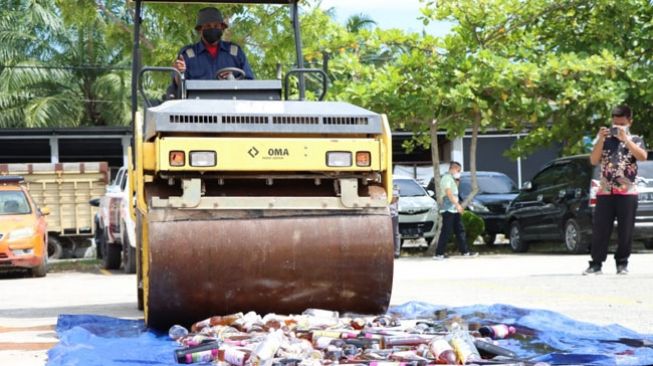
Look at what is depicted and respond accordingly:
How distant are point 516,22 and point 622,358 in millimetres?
19502

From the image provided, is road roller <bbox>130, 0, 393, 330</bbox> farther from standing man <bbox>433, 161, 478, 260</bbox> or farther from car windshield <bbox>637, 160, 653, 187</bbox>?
standing man <bbox>433, 161, 478, 260</bbox>

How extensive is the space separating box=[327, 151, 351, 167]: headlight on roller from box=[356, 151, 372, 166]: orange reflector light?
0.08 m

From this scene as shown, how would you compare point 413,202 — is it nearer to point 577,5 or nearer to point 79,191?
point 577,5

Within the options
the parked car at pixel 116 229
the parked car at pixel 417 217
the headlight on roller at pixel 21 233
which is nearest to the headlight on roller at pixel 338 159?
the parked car at pixel 116 229

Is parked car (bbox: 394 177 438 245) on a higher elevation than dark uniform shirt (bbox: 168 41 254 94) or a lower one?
lower

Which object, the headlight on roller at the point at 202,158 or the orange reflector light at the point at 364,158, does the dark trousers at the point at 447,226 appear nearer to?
the orange reflector light at the point at 364,158

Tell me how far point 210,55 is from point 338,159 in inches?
86.2

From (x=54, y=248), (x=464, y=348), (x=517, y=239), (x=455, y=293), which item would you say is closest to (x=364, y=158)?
(x=464, y=348)

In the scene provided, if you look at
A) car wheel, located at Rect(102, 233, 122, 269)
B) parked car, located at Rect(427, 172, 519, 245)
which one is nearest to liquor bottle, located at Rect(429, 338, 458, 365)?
car wheel, located at Rect(102, 233, 122, 269)

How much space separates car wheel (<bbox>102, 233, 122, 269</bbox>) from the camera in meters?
24.1

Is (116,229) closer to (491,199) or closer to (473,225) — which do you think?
(473,225)

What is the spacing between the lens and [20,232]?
21812 millimetres

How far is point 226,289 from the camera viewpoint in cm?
994

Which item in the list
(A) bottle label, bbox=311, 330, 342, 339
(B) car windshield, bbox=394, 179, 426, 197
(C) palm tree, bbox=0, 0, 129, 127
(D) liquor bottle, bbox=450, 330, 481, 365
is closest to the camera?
(D) liquor bottle, bbox=450, 330, 481, 365
